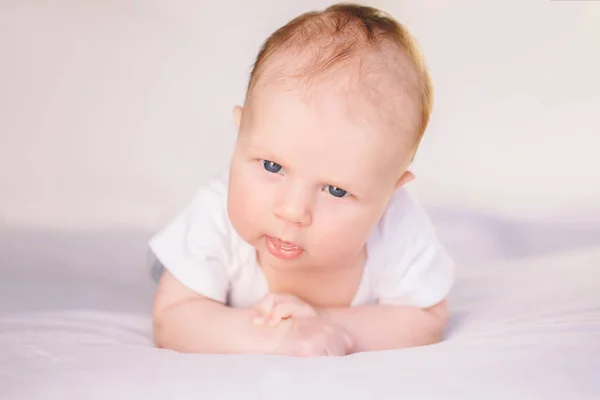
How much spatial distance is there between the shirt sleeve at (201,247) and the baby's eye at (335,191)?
0.27 metres

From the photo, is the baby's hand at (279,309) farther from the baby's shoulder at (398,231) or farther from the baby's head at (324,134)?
the baby's shoulder at (398,231)

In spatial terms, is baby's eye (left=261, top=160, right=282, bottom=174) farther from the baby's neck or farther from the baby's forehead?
the baby's neck

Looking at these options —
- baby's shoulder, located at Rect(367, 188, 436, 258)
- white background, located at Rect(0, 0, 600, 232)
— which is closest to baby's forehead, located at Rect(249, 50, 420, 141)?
baby's shoulder, located at Rect(367, 188, 436, 258)

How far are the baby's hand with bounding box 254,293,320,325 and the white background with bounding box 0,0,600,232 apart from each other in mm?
596

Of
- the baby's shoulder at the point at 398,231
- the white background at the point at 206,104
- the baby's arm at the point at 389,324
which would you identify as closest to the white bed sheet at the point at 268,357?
the baby's arm at the point at 389,324

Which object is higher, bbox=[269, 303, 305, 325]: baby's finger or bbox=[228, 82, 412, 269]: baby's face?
bbox=[228, 82, 412, 269]: baby's face

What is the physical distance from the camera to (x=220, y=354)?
Answer: 1.22 m

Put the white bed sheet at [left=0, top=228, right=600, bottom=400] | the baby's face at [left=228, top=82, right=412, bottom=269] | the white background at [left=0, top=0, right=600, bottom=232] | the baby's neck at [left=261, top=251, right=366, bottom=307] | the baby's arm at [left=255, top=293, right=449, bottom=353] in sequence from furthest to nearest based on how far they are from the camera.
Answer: the white background at [left=0, top=0, right=600, bottom=232] → the baby's neck at [left=261, top=251, right=366, bottom=307] → the baby's arm at [left=255, top=293, right=449, bottom=353] → the baby's face at [left=228, top=82, right=412, bottom=269] → the white bed sheet at [left=0, top=228, right=600, bottom=400]

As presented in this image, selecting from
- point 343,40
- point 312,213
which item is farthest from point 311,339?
point 343,40

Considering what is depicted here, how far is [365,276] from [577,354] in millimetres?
390

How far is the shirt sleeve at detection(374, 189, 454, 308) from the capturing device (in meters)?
1.44

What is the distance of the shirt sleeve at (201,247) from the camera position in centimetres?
139

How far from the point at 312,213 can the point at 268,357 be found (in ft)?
0.64

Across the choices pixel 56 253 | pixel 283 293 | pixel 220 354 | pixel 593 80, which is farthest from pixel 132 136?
pixel 593 80
